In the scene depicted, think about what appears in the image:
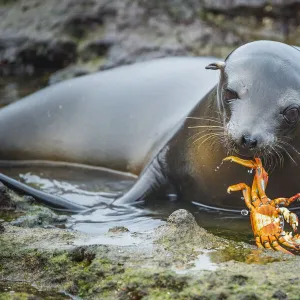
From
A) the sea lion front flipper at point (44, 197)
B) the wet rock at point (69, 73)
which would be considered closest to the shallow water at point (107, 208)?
the sea lion front flipper at point (44, 197)

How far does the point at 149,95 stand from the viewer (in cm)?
713

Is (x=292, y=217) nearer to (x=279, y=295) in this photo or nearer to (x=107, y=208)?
(x=279, y=295)

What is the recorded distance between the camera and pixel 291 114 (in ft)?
16.2

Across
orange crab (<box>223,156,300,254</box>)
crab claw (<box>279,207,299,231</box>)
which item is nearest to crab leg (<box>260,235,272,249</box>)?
orange crab (<box>223,156,300,254</box>)

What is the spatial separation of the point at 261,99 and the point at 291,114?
0.19 meters

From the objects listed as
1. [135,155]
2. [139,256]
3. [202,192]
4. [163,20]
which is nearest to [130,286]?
[139,256]

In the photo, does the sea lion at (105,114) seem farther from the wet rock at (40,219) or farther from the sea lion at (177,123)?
the wet rock at (40,219)

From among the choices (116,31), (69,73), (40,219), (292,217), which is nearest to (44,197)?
(40,219)

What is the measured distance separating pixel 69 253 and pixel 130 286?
0.48 meters

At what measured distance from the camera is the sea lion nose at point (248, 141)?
4543mm

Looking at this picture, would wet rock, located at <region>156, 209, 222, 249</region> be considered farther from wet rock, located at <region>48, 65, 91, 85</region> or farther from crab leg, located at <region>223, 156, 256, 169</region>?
wet rock, located at <region>48, 65, 91, 85</region>

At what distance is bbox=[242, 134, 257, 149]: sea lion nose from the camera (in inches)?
179

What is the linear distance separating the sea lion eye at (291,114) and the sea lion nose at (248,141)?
441 mm

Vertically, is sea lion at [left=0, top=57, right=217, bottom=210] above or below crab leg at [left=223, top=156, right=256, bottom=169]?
below
